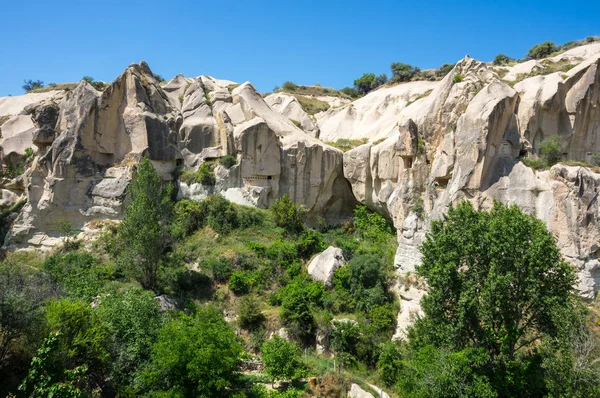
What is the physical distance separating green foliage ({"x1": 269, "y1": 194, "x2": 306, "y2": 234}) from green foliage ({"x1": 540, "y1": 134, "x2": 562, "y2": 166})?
15.2m

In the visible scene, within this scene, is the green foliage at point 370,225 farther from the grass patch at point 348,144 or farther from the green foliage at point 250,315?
the green foliage at point 250,315

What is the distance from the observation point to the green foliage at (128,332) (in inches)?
599

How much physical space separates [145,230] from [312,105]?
3539 centimetres

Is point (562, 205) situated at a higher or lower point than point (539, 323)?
higher

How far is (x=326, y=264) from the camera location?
24.5m

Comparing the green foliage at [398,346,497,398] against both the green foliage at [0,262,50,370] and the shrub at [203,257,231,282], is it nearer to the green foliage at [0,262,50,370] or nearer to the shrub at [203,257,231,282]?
the shrub at [203,257,231,282]

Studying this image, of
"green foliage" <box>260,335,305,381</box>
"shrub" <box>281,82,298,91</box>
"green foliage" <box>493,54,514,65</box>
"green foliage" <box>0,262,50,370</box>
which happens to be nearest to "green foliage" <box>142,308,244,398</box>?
"green foliage" <box>260,335,305,381</box>

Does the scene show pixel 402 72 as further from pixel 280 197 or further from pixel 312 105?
pixel 280 197

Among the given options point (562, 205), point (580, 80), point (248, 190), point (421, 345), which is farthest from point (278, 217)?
point (580, 80)

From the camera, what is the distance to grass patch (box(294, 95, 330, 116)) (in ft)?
169

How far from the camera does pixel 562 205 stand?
66.8 feet

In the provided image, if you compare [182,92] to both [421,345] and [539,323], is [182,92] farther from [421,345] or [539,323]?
[539,323]

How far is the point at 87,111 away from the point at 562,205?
28.7m

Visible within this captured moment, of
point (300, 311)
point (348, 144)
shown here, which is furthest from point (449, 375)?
point (348, 144)
